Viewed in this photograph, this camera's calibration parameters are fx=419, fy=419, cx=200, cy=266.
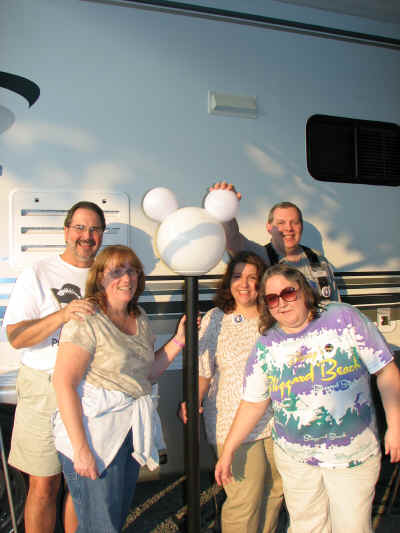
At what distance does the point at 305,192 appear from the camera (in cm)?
301

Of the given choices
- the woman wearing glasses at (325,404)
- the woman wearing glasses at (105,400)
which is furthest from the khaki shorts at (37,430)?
the woman wearing glasses at (325,404)

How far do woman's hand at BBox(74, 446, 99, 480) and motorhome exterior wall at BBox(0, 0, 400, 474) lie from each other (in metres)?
0.99

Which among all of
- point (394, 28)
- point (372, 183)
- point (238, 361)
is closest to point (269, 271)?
point (238, 361)

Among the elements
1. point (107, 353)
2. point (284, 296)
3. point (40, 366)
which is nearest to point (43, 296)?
point (40, 366)

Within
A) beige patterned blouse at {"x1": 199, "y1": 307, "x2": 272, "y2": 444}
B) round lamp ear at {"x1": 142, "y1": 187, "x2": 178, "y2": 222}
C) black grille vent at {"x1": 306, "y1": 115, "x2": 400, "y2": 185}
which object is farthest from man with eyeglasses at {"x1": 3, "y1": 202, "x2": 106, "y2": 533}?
black grille vent at {"x1": 306, "y1": 115, "x2": 400, "y2": 185}

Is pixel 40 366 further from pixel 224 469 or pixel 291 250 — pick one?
pixel 291 250

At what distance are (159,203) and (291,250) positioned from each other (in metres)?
1.15

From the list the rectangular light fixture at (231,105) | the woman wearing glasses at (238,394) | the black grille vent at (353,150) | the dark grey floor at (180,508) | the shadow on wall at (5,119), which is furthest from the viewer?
the black grille vent at (353,150)

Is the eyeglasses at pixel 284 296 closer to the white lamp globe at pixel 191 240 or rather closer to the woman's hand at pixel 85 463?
the white lamp globe at pixel 191 240

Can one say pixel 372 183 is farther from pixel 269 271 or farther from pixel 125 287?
pixel 125 287

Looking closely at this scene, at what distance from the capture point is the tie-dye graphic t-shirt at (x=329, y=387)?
171 centimetres

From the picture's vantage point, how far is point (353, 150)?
3.16m

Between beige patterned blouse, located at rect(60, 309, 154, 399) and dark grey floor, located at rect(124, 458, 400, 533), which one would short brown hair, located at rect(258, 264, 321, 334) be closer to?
beige patterned blouse, located at rect(60, 309, 154, 399)

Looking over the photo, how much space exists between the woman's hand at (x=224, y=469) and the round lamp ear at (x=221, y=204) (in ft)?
3.49
